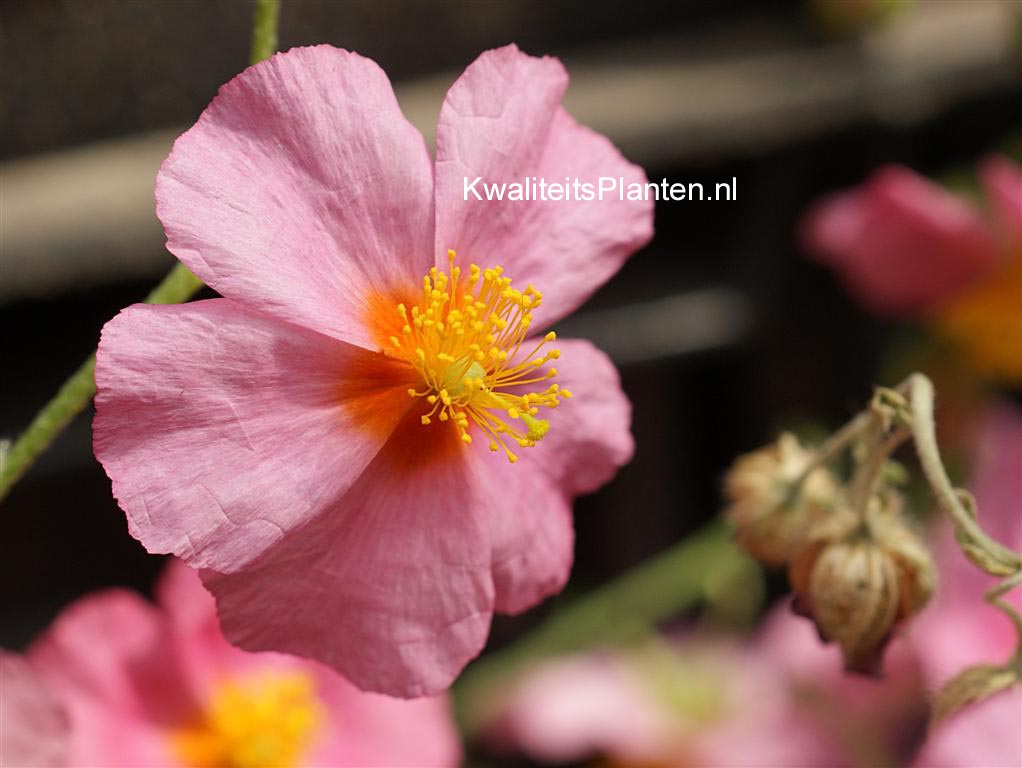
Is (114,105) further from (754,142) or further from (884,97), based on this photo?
(884,97)

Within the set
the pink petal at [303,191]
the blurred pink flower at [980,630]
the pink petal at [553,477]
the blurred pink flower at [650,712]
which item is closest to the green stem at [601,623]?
the blurred pink flower at [650,712]

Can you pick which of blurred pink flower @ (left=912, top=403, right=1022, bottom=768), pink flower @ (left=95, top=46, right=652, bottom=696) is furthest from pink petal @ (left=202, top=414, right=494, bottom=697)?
blurred pink flower @ (left=912, top=403, right=1022, bottom=768)

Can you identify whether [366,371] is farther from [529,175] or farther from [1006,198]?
[1006,198]

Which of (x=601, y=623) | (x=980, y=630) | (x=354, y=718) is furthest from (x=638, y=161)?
(x=354, y=718)

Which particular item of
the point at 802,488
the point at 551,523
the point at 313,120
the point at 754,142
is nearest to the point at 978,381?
the point at 754,142

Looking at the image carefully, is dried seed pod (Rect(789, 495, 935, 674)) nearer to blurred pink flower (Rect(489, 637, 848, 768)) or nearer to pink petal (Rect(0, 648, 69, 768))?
pink petal (Rect(0, 648, 69, 768))

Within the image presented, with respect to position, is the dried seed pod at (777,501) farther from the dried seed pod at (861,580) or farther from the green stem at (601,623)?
the green stem at (601,623)
